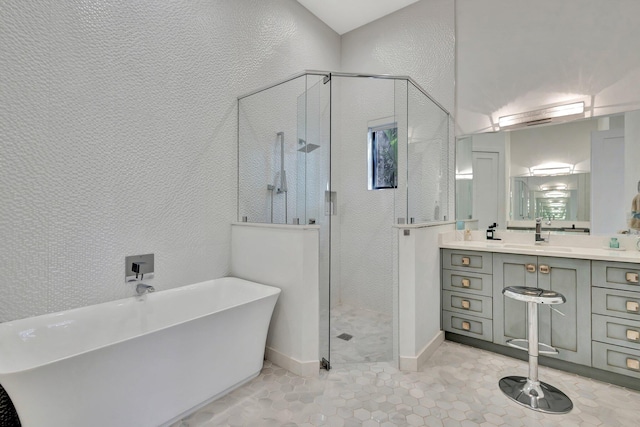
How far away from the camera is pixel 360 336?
2.65m

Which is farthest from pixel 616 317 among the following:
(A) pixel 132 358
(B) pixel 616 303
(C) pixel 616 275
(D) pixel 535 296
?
(A) pixel 132 358

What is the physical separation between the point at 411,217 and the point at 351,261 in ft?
2.22

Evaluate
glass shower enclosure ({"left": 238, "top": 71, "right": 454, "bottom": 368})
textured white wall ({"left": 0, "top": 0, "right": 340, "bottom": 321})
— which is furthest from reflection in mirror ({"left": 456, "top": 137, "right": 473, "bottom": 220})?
textured white wall ({"left": 0, "top": 0, "right": 340, "bottom": 321})

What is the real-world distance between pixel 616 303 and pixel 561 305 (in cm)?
29

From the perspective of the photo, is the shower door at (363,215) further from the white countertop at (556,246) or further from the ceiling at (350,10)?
the ceiling at (350,10)

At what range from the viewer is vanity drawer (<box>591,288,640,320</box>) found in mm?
1909

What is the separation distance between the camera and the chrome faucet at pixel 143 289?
1.97 meters

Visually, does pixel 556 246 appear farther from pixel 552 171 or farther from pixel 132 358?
pixel 132 358

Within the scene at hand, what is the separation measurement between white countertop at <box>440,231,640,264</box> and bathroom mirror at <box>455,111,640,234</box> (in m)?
0.09

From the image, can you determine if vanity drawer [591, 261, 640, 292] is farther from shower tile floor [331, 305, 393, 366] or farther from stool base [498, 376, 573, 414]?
shower tile floor [331, 305, 393, 366]

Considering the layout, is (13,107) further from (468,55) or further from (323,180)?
(468,55)

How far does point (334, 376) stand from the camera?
2121mm

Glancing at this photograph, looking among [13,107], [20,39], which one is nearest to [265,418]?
[13,107]

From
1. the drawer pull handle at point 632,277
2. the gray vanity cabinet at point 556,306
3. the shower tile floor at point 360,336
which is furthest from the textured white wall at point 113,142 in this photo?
the drawer pull handle at point 632,277
